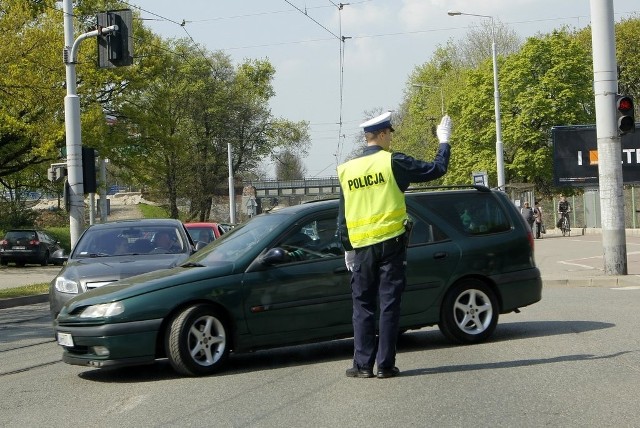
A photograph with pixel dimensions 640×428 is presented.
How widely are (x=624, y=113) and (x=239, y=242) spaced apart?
10323 mm

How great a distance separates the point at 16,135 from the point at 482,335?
1215 inches

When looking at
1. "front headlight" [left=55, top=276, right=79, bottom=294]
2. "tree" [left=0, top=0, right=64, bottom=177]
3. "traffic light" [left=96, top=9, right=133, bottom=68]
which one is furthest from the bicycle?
"front headlight" [left=55, top=276, right=79, bottom=294]

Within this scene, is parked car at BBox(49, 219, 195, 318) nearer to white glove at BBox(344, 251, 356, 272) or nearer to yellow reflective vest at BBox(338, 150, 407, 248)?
white glove at BBox(344, 251, 356, 272)

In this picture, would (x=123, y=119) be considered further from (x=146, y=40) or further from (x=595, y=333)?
(x=595, y=333)

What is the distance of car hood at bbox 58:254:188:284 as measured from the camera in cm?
1162

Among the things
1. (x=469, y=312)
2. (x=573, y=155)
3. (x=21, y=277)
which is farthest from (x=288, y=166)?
(x=469, y=312)

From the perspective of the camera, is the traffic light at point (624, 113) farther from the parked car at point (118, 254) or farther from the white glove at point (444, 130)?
the white glove at point (444, 130)

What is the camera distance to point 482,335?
9961 mm

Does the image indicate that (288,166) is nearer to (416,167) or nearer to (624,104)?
(624,104)

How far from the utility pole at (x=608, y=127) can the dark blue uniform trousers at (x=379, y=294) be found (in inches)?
426

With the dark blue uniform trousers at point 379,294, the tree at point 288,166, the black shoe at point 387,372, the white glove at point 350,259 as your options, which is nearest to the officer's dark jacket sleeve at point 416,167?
the dark blue uniform trousers at point 379,294

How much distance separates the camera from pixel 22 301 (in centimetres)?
2130

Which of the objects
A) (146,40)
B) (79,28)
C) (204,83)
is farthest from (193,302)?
(204,83)

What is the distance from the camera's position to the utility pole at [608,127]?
17.9 m
